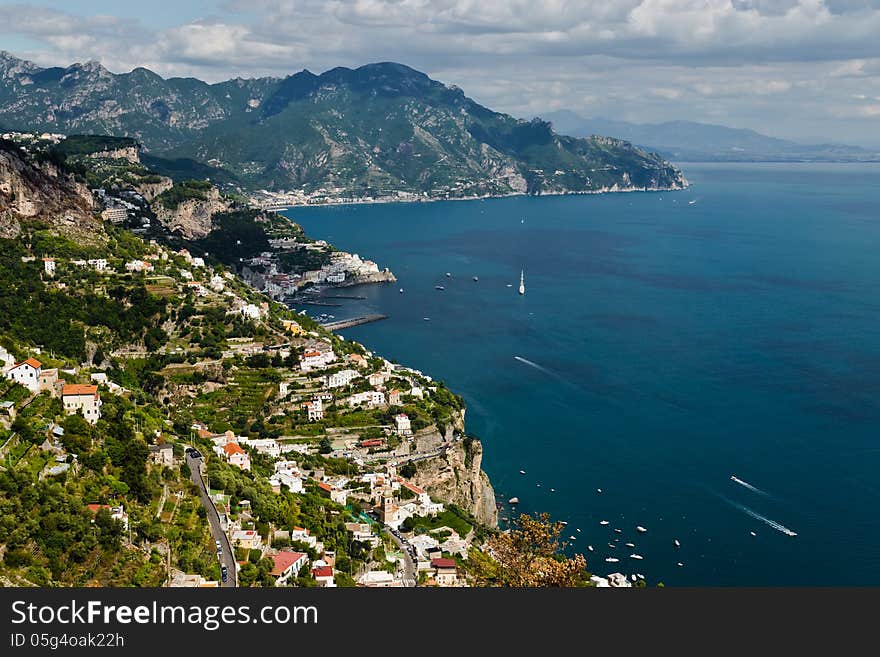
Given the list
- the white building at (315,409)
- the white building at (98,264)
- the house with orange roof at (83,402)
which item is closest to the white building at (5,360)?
the house with orange roof at (83,402)

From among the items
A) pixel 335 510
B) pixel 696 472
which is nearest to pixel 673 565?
pixel 696 472

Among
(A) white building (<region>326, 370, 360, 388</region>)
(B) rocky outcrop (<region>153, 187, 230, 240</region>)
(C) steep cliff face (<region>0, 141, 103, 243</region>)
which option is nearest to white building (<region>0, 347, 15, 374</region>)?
(A) white building (<region>326, 370, 360, 388</region>)

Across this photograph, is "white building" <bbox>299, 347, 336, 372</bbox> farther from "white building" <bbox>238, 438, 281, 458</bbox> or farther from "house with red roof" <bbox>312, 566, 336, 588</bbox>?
"house with red roof" <bbox>312, 566, 336, 588</bbox>

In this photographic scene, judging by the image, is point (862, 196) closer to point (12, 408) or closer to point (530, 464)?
point (530, 464)

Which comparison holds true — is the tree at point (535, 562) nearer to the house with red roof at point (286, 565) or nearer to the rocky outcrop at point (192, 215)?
the house with red roof at point (286, 565)

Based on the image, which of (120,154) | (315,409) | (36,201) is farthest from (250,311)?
(120,154)

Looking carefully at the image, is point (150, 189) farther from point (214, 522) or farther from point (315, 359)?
point (214, 522)
